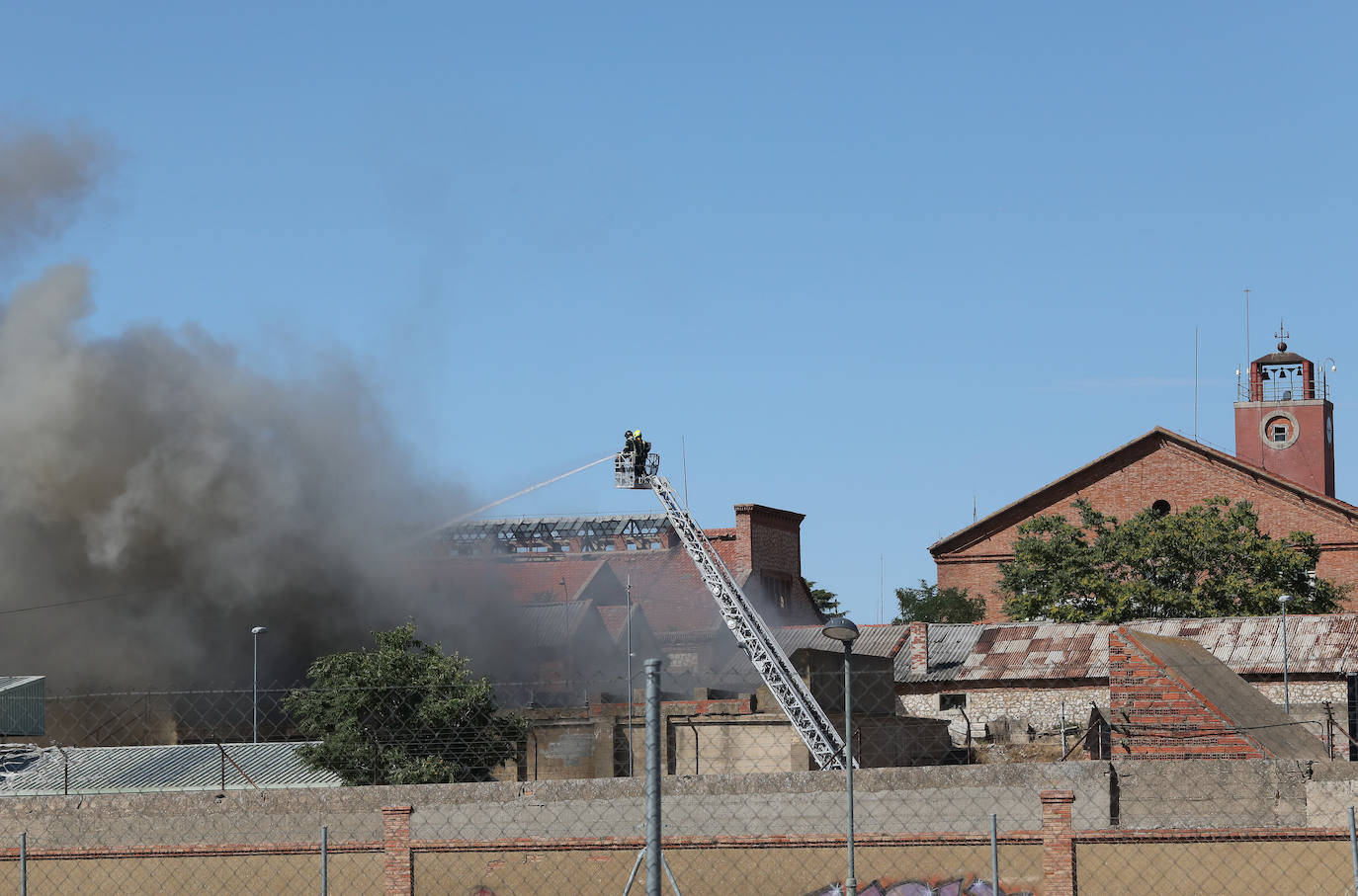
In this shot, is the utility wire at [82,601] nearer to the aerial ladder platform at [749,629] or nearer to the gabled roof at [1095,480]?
the aerial ladder platform at [749,629]

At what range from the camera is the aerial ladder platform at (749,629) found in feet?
115

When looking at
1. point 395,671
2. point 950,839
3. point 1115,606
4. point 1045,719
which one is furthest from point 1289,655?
point 950,839

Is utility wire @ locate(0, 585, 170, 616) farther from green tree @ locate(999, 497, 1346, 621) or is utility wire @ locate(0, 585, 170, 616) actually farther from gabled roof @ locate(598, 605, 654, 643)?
green tree @ locate(999, 497, 1346, 621)

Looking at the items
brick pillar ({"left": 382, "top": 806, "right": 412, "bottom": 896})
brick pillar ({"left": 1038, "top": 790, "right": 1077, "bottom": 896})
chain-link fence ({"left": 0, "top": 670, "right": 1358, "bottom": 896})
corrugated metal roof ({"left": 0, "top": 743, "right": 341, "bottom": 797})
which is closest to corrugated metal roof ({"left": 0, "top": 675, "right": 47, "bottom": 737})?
corrugated metal roof ({"left": 0, "top": 743, "right": 341, "bottom": 797})

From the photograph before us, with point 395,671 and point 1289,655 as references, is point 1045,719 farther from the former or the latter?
point 395,671

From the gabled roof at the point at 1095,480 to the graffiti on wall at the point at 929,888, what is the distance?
5639 cm

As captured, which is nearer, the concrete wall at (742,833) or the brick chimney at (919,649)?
the concrete wall at (742,833)

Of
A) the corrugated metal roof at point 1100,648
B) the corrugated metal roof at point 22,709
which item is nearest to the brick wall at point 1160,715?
the corrugated metal roof at point 1100,648

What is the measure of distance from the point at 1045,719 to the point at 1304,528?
2625 cm

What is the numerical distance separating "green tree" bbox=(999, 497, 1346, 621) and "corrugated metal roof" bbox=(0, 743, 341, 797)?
28.6 meters

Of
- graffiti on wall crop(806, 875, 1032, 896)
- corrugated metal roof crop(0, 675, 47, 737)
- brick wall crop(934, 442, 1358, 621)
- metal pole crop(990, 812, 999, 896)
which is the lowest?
corrugated metal roof crop(0, 675, 47, 737)

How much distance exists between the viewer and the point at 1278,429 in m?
71.7

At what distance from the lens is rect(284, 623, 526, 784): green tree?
28781 millimetres

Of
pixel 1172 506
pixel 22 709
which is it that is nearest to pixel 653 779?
pixel 22 709
